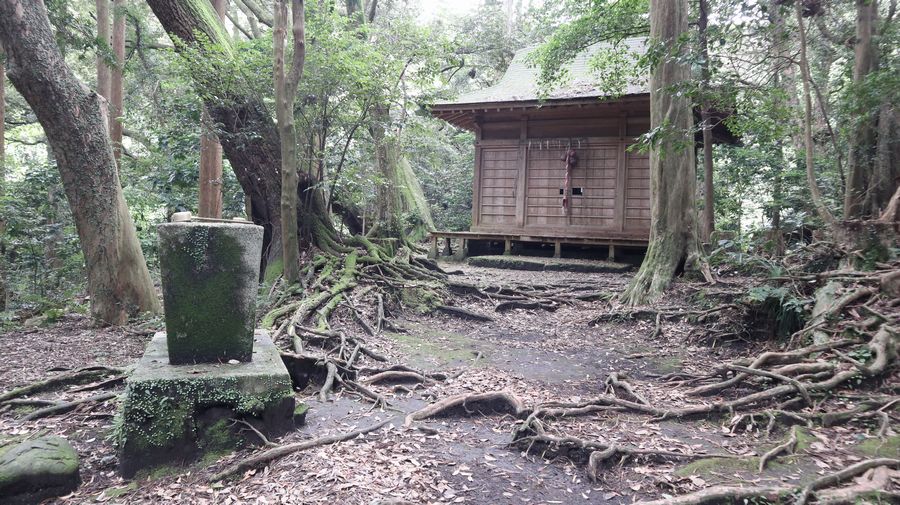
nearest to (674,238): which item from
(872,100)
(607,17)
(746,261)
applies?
(746,261)

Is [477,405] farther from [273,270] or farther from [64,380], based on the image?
[273,270]

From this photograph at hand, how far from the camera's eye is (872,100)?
5172 mm

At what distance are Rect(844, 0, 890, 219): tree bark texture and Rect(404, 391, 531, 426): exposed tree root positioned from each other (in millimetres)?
4630

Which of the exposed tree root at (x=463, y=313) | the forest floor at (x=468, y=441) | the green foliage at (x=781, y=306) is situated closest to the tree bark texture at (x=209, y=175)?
the forest floor at (x=468, y=441)

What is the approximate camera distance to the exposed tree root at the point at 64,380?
4.31m

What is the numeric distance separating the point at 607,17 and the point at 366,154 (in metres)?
5.41

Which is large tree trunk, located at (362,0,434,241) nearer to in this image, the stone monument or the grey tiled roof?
the grey tiled roof

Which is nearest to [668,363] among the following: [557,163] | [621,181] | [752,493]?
[752,493]

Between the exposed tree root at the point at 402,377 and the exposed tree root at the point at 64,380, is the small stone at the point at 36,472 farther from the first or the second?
the exposed tree root at the point at 402,377

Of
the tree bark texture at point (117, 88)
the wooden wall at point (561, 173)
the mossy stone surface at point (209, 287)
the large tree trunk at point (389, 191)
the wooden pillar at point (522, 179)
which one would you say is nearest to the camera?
the mossy stone surface at point (209, 287)

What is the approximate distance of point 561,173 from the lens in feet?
46.5

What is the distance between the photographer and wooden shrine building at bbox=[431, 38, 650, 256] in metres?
13.2

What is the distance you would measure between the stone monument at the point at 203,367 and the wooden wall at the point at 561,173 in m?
10.8

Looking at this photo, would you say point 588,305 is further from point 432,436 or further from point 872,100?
point 432,436
